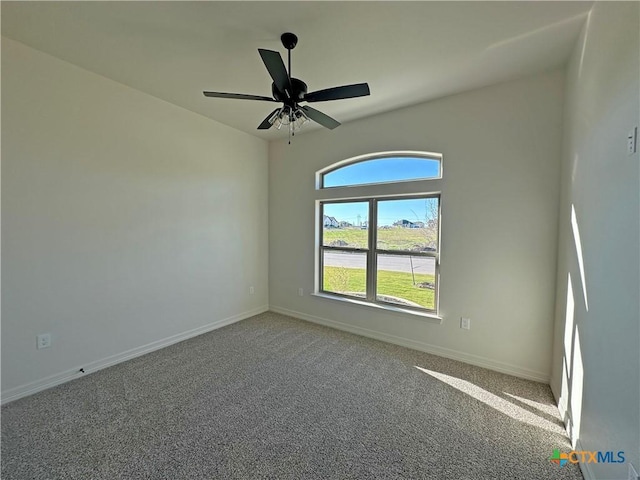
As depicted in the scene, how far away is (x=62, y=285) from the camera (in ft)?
7.70

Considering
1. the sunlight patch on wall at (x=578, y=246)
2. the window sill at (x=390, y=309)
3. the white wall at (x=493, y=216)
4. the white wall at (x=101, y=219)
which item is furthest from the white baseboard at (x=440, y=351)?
the white wall at (x=101, y=219)

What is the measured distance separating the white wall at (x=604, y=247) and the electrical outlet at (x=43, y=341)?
3885 millimetres

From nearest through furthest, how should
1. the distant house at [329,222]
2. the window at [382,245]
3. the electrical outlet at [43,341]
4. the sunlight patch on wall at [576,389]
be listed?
the sunlight patch on wall at [576,389] → the electrical outlet at [43,341] → the window at [382,245] → the distant house at [329,222]

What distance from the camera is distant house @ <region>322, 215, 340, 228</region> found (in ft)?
12.8

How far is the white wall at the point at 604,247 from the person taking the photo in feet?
3.69

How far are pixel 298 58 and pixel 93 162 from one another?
2.20 m

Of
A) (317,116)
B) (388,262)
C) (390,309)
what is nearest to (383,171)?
(388,262)

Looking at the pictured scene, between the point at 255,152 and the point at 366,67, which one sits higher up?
the point at 366,67

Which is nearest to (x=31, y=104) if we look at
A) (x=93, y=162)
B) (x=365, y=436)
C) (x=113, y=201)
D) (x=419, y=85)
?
(x=93, y=162)

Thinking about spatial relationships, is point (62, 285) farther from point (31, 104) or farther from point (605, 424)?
point (605, 424)

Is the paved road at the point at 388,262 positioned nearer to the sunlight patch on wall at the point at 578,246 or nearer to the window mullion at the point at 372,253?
the window mullion at the point at 372,253

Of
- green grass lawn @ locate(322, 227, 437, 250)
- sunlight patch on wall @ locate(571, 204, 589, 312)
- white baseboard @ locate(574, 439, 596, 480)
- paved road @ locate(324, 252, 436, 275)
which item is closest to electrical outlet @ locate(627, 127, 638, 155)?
sunlight patch on wall @ locate(571, 204, 589, 312)

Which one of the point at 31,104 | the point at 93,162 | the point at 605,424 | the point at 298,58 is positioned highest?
the point at 298,58

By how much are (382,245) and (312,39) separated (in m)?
2.39
